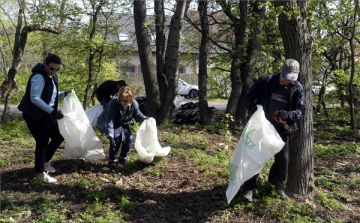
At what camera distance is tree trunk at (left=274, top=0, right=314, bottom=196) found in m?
4.11

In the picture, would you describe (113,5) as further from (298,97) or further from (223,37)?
(298,97)

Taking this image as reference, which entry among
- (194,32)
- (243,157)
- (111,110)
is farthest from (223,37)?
(243,157)

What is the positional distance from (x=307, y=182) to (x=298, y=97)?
1.07m

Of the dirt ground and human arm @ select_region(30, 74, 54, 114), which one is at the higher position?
human arm @ select_region(30, 74, 54, 114)

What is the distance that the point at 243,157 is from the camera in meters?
3.86

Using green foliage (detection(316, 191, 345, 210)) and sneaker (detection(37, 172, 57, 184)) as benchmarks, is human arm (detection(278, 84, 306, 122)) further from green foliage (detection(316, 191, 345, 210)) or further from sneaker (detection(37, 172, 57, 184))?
sneaker (detection(37, 172, 57, 184))

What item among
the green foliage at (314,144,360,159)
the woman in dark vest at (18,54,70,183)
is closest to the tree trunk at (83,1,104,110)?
the woman in dark vest at (18,54,70,183)

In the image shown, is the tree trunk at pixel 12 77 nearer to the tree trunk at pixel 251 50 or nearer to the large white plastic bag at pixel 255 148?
the tree trunk at pixel 251 50

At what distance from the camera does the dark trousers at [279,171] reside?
4121 millimetres

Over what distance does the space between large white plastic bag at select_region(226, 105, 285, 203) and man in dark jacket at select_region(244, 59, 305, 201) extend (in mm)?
213

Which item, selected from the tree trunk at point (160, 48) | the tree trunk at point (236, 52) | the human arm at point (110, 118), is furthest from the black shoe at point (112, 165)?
the tree trunk at point (236, 52)

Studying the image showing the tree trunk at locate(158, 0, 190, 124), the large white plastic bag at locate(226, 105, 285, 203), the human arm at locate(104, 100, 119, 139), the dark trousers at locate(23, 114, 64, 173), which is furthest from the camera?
the tree trunk at locate(158, 0, 190, 124)

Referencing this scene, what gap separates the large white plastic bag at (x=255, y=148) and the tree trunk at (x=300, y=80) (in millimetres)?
605

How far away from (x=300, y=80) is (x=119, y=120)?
2.41 metres
